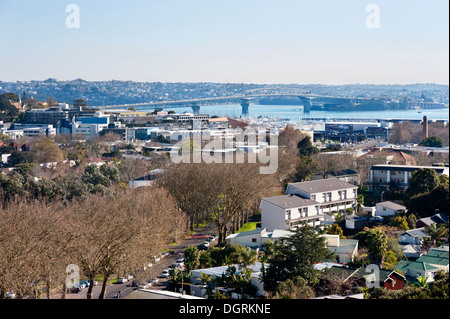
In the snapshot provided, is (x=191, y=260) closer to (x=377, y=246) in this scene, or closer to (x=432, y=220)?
(x=377, y=246)

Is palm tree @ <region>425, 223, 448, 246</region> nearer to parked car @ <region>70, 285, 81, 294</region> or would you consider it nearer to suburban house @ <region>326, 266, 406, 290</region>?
suburban house @ <region>326, 266, 406, 290</region>

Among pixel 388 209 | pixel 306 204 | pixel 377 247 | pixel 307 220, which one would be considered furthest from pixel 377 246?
pixel 388 209

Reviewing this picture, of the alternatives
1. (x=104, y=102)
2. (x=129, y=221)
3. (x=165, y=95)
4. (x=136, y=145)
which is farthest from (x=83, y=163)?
(x=165, y=95)

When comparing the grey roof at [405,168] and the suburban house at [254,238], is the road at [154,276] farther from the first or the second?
the grey roof at [405,168]

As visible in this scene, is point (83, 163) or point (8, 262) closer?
point (8, 262)

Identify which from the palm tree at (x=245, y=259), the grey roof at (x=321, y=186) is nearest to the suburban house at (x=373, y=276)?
the palm tree at (x=245, y=259)

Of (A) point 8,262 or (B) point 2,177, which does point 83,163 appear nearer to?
(B) point 2,177

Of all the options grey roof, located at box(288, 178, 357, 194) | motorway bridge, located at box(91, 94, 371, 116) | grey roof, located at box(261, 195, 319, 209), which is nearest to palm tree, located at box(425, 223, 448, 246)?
grey roof, located at box(261, 195, 319, 209)
